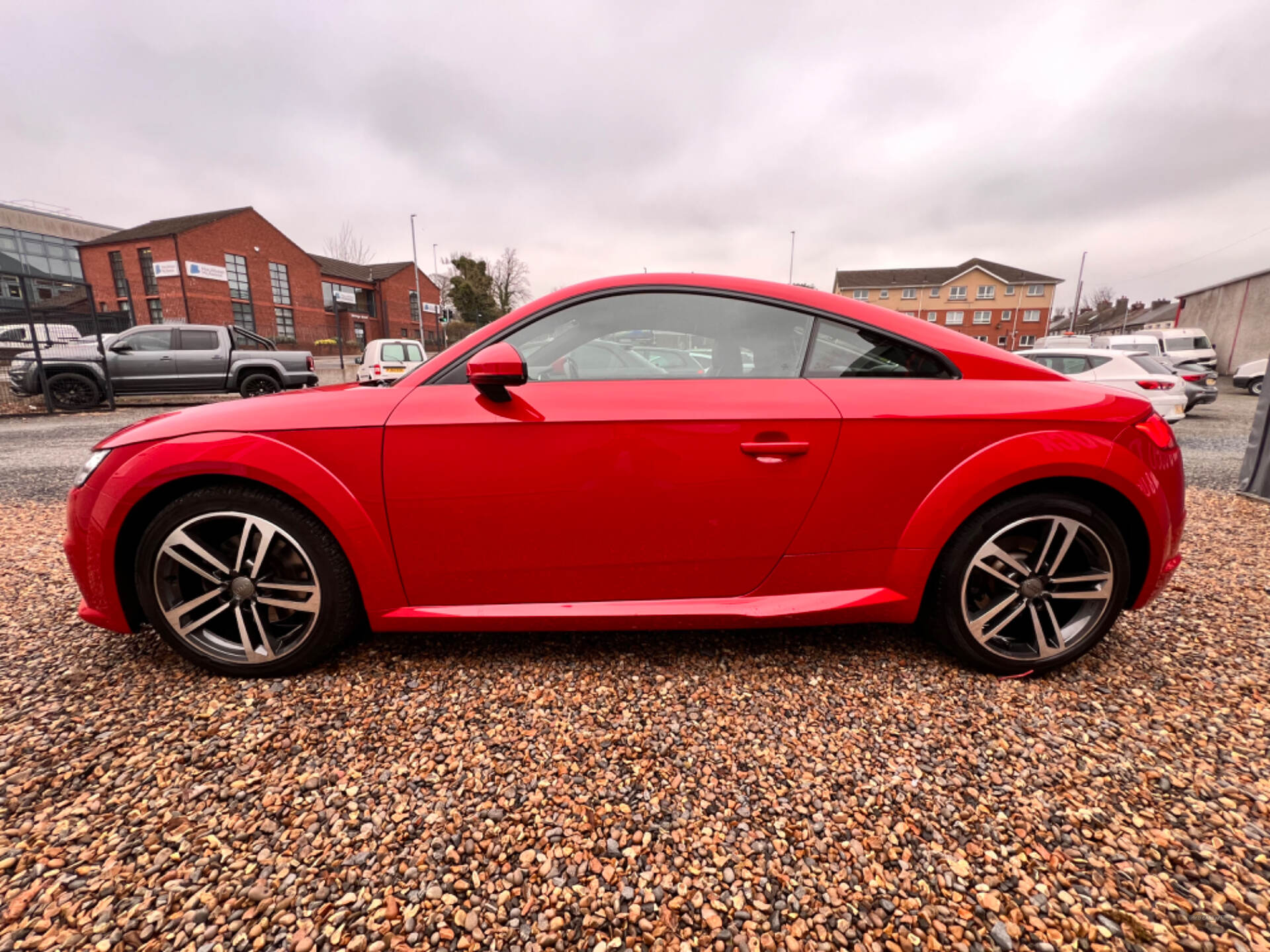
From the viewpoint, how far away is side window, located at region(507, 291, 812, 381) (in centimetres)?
199

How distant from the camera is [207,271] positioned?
112ft

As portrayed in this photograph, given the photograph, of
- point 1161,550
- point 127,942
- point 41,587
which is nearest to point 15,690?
point 41,587

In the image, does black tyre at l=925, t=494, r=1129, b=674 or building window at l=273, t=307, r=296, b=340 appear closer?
black tyre at l=925, t=494, r=1129, b=674

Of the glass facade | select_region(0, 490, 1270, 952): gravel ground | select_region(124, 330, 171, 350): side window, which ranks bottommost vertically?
select_region(0, 490, 1270, 952): gravel ground

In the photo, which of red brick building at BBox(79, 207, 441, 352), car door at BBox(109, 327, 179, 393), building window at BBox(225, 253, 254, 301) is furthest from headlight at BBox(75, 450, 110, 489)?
building window at BBox(225, 253, 254, 301)

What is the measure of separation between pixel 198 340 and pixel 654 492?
14.5m

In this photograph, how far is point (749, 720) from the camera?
1891 millimetres

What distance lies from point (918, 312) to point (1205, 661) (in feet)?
188

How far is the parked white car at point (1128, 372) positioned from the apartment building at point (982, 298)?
43.3m

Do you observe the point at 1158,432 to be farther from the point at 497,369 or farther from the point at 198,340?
the point at 198,340

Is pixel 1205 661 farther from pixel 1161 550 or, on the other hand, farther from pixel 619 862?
pixel 619 862

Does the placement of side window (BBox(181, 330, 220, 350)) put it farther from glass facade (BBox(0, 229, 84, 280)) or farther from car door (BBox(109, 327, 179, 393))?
glass facade (BBox(0, 229, 84, 280))

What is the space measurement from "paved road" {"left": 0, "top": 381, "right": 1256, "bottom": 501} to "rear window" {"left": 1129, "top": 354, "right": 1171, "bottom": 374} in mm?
1126

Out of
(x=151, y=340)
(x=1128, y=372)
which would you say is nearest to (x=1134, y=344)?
(x=1128, y=372)
